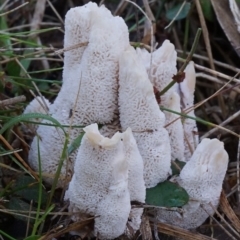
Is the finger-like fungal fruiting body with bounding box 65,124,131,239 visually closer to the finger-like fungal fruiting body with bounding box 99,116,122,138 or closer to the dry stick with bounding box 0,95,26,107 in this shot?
the finger-like fungal fruiting body with bounding box 99,116,122,138

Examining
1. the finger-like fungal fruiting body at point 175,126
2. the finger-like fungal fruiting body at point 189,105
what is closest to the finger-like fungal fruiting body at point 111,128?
the finger-like fungal fruiting body at point 175,126

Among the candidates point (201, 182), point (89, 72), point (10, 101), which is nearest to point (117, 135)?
→ point (89, 72)

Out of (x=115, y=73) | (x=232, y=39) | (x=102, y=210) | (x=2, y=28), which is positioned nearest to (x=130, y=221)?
(x=102, y=210)

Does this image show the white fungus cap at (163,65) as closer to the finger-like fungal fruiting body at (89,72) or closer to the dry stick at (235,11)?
the finger-like fungal fruiting body at (89,72)

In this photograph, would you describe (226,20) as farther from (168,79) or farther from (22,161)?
(22,161)

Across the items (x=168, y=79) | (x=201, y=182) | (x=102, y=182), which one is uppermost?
(x=168, y=79)

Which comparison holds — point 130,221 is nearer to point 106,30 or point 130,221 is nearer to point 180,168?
point 180,168
